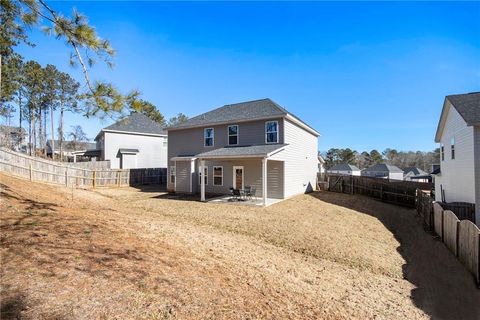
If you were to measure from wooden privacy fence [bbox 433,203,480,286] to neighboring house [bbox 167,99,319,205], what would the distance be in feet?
26.7

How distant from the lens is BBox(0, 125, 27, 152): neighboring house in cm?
2968

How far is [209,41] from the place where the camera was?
15.1 metres

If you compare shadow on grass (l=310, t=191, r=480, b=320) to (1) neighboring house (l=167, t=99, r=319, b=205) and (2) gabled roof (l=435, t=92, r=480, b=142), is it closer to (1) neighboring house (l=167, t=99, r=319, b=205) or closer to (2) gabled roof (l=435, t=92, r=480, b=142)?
(2) gabled roof (l=435, t=92, r=480, b=142)

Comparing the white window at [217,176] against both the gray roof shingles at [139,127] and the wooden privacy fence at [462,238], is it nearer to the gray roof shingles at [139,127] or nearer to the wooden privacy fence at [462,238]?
the wooden privacy fence at [462,238]

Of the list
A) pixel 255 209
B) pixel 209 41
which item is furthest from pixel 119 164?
pixel 255 209

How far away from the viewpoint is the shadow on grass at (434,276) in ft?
16.5

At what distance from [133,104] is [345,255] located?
23.7ft

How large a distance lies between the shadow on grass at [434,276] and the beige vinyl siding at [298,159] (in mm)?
6621

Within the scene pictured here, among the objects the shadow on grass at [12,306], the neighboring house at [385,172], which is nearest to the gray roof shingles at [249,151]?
the shadow on grass at [12,306]

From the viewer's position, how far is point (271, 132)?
1689cm

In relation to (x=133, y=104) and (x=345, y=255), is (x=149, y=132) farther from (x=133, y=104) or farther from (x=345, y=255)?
(x=345, y=255)

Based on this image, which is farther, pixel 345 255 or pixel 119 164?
pixel 119 164

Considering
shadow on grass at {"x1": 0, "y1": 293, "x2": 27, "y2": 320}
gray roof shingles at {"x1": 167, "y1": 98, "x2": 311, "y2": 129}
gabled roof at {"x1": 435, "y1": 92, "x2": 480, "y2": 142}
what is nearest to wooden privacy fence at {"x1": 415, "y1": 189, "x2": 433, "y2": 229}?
gabled roof at {"x1": 435, "y1": 92, "x2": 480, "y2": 142}

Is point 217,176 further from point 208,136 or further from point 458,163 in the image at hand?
point 458,163
